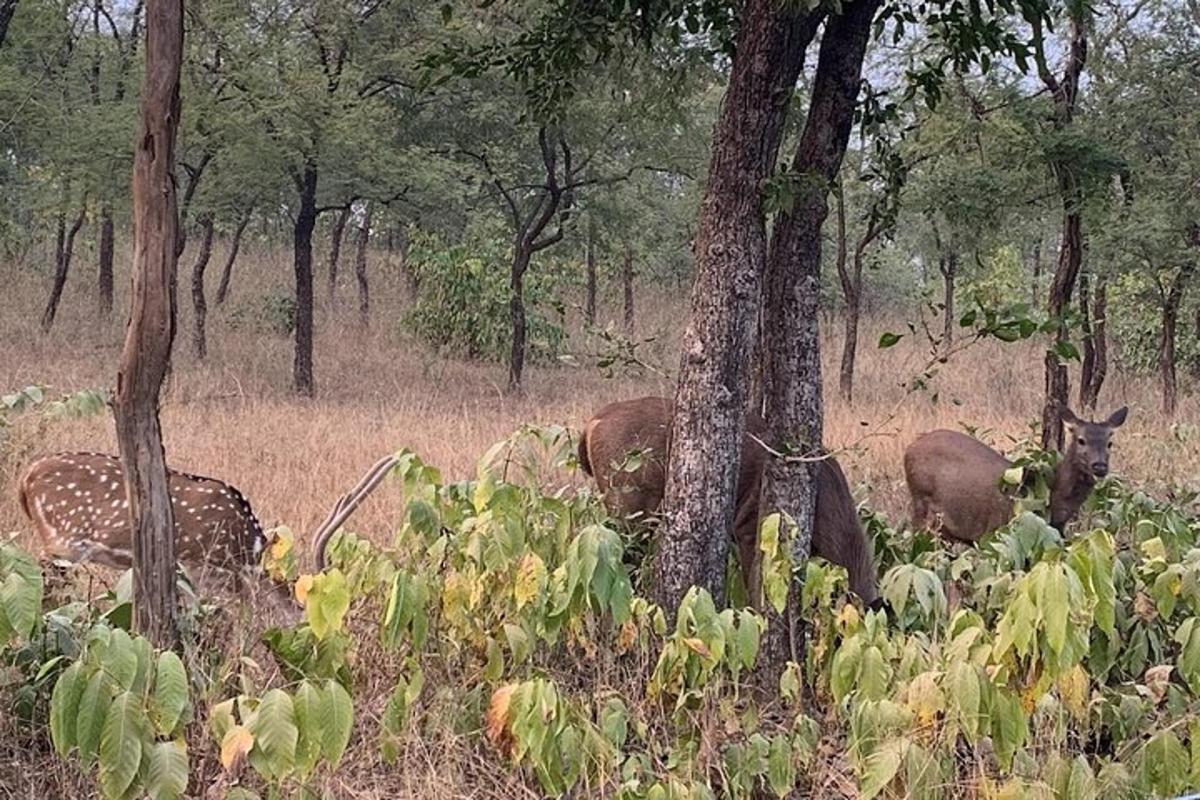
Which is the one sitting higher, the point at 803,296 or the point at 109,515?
the point at 803,296

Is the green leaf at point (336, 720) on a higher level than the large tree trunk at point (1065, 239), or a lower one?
lower

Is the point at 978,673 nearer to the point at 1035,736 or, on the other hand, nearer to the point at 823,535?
the point at 1035,736

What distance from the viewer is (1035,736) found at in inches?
149

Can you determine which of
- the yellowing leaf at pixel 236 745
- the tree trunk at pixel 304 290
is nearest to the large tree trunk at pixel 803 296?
the yellowing leaf at pixel 236 745

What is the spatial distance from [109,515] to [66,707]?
353cm

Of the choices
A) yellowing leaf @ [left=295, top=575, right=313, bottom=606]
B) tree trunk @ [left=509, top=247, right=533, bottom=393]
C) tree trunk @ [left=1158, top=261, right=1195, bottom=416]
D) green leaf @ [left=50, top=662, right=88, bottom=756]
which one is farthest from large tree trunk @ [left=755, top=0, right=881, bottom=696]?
tree trunk @ [left=509, top=247, right=533, bottom=393]

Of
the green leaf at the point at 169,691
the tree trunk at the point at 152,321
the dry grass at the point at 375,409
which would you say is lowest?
the dry grass at the point at 375,409

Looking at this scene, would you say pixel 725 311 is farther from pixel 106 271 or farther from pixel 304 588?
pixel 106 271

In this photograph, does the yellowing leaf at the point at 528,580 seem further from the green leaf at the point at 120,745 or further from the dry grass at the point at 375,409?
the green leaf at the point at 120,745

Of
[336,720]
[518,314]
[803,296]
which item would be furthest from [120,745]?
[518,314]

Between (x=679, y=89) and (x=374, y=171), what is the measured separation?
10465 millimetres

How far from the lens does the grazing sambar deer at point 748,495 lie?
4.86 m

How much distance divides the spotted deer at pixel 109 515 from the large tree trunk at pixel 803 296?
95.4 inches

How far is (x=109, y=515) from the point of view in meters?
6.04
